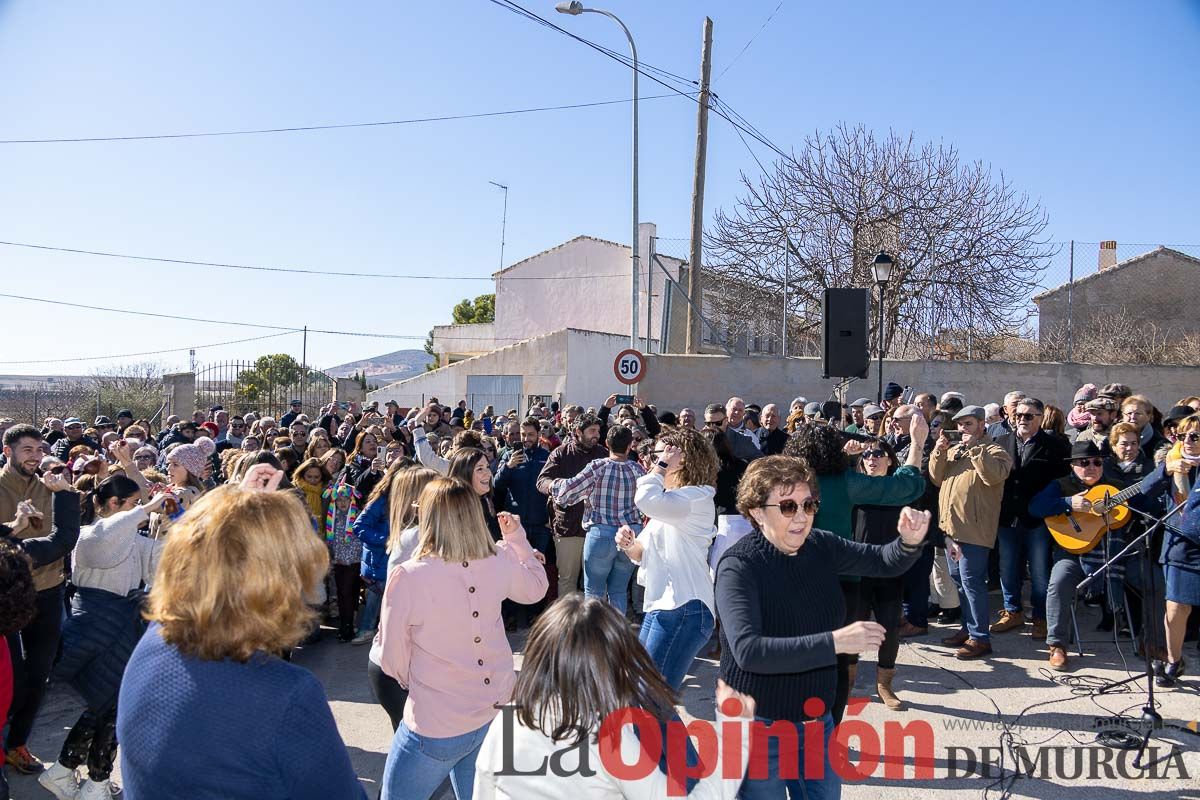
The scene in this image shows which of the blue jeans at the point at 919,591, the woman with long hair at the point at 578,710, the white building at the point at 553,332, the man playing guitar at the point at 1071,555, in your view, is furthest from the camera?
the white building at the point at 553,332

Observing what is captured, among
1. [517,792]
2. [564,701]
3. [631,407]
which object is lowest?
[517,792]

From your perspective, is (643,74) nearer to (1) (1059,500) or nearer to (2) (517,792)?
(1) (1059,500)

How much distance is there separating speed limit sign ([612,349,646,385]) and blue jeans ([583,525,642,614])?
246 inches

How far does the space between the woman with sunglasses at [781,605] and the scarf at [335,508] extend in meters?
4.97

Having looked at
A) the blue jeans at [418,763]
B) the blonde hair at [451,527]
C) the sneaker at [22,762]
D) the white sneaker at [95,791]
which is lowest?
the sneaker at [22,762]

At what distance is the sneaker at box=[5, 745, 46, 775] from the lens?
186 inches

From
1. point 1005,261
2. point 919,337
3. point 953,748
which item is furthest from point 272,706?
point 1005,261

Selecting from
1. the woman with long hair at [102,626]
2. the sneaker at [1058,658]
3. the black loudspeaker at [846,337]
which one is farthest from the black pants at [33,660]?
the black loudspeaker at [846,337]

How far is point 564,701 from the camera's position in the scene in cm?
203

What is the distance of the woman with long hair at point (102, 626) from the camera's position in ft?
13.8

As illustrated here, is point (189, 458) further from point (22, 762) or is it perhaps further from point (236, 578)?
point (236, 578)

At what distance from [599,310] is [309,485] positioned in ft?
81.7

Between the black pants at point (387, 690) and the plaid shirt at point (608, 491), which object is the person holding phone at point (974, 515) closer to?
the plaid shirt at point (608, 491)

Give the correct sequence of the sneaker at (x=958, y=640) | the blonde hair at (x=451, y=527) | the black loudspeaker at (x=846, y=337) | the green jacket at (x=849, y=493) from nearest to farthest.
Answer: the blonde hair at (x=451, y=527)
the green jacket at (x=849, y=493)
the sneaker at (x=958, y=640)
the black loudspeaker at (x=846, y=337)
